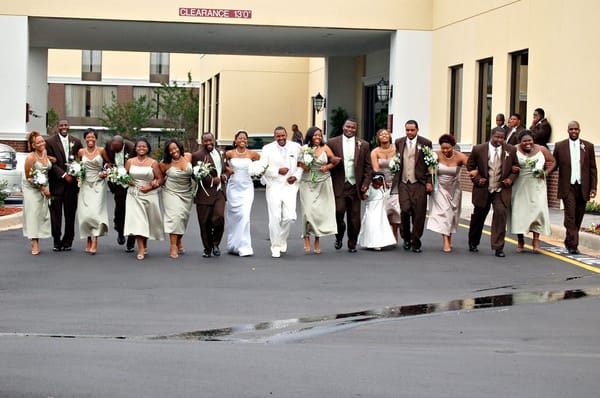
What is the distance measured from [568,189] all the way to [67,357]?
953 cm

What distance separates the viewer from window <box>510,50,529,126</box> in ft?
85.5

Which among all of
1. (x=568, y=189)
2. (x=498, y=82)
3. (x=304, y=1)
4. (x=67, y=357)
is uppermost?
(x=304, y=1)

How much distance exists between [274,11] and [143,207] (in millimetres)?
16408

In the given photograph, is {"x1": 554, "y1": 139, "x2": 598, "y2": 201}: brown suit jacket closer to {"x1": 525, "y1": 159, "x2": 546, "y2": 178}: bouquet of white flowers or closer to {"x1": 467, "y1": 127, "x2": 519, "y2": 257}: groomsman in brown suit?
{"x1": 525, "y1": 159, "x2": 546, "y2": 178}: bouquet of white flowers

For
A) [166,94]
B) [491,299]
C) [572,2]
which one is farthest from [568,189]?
[166,94]

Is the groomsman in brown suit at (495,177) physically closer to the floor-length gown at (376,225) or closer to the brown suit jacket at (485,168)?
the brown suit jacket at (485,168)

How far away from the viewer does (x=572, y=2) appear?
23141 mm

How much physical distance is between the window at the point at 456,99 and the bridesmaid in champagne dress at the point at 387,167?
1401cm

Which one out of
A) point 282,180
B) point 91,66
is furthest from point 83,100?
point 282,180

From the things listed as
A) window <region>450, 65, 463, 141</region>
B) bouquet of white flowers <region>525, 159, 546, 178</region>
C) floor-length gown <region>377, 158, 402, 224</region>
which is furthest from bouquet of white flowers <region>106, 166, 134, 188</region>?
window <region>450, 65, 463, 141</region>

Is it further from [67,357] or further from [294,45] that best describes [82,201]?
[294,45]

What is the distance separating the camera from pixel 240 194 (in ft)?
52.1

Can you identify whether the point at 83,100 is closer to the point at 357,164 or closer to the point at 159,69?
the point at 159,69

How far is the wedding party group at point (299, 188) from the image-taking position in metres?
15.6
